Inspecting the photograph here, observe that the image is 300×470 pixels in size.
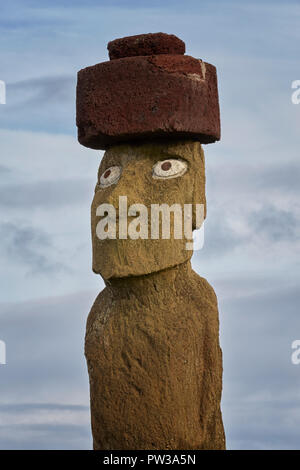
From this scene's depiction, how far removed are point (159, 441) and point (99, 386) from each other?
0.80 m

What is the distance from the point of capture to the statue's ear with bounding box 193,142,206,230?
1143 cm

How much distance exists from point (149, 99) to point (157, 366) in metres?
2.54

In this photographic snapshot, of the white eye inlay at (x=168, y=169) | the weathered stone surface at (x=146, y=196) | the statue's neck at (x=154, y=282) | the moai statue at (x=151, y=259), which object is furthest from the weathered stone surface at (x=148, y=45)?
the statue's neck at (x=154, y=282)

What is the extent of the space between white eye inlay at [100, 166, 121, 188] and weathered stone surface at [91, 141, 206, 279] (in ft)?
0.19

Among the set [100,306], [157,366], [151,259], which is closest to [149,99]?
[151,259]

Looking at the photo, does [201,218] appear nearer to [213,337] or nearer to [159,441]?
[213,337]

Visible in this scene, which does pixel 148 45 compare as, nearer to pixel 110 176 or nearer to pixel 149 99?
pixel 149 99

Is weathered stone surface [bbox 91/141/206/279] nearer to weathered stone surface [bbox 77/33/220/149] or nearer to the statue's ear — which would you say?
the statue's ear

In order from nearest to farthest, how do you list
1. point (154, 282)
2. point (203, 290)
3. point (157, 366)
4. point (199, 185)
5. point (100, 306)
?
point (157, 366)
point (154, 282)
point (199, 185)
point (203, 290)
point (100, 306)

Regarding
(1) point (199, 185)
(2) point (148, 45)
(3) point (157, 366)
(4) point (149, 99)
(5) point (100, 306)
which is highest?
(2) point (148, 45)

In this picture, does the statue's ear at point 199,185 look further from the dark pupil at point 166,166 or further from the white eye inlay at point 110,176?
the white eye inlay at point 110,176

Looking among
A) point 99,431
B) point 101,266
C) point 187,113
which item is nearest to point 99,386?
point 99,431

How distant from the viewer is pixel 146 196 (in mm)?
11297

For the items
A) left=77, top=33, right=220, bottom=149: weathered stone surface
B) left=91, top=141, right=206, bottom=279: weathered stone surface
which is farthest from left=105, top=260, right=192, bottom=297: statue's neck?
left=77, top=33, right=220, bottom=149: weathered stone surface
